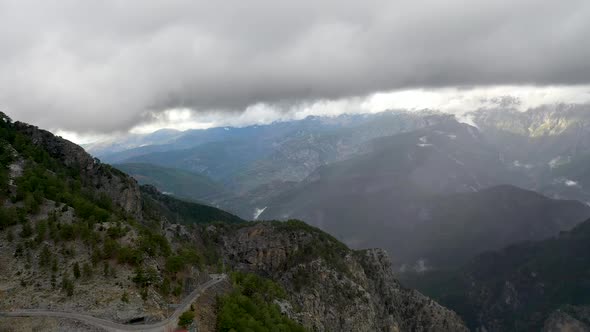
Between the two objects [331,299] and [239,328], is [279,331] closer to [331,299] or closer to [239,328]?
[239,328]

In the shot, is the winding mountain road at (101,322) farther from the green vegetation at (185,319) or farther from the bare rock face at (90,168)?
the bare rock face at (90,168)

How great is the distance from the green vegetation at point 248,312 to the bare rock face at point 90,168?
72.6 metres

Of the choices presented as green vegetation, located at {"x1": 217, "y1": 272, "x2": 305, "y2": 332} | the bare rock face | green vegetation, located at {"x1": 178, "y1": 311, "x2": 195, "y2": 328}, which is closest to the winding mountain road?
green vegetation, located at {"x1": 178, "y1": 311, "x2": 195, "y2": 328}

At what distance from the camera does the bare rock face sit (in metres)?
163

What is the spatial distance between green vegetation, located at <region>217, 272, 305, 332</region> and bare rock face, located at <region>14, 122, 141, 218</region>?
7256 cm

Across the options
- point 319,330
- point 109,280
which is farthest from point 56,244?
point 319,330

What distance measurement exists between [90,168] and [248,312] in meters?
114

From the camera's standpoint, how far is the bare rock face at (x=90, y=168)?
534 ft

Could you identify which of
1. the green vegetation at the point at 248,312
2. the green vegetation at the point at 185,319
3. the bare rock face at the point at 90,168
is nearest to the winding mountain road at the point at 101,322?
the green vegetation at the point at 185,319

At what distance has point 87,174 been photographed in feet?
564

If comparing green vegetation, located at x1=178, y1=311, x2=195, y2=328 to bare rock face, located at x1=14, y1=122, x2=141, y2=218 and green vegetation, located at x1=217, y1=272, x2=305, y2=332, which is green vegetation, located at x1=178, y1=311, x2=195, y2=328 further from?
bare rock face, located at x1=14, y1=122, x2=141, y2=218

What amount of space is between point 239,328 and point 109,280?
84.9 ft

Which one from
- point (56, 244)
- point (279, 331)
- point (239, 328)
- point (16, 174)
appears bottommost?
point (279, 331)

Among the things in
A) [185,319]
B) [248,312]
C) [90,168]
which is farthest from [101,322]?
[90,168]
